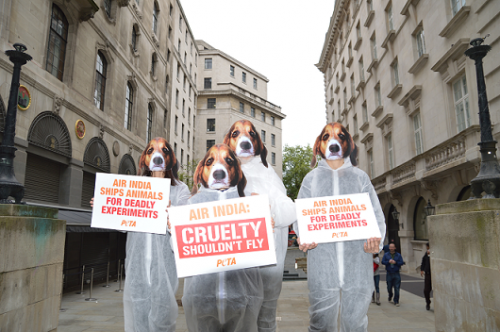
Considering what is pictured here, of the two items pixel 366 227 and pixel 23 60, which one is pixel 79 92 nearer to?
pixel 23 60

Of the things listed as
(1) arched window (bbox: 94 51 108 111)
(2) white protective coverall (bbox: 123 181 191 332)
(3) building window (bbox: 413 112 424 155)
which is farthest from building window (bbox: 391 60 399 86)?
(2) white protective coverall (bbox: 123 181 191 332)

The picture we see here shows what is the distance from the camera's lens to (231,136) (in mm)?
5348

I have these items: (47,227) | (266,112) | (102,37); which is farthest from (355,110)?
(47,227)

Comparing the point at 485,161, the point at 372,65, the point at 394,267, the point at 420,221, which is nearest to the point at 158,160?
the point at 485,161

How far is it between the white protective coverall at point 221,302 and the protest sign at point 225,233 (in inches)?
6.4

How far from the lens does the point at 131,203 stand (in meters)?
5.04

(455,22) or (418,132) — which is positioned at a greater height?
(455,22)

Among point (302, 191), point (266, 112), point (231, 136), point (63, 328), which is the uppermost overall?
point (266, 112)

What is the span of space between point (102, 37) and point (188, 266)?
1660 cm

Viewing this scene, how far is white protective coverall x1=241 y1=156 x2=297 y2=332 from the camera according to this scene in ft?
15.7

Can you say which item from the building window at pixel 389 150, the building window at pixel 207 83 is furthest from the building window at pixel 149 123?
the building window at pixel 207 83

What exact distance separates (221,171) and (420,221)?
19038 millimetres

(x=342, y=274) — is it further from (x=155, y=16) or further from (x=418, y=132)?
(x=155, y=16)

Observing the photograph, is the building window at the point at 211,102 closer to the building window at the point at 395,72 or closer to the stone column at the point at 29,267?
the building window at the point at 395,72
